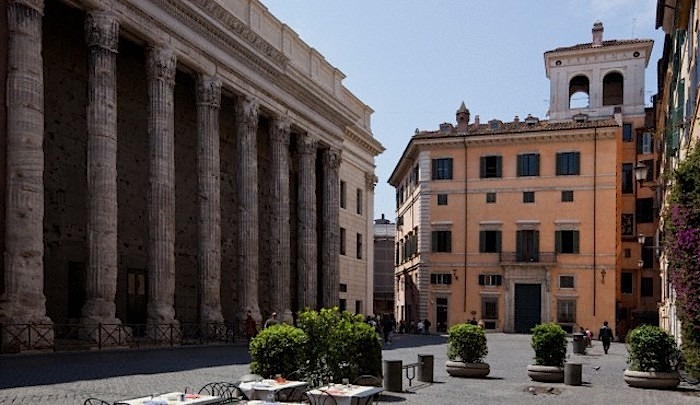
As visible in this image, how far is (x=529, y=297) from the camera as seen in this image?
45406mm

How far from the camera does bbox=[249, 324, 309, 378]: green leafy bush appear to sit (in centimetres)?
1155

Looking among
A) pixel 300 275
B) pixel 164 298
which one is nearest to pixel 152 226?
pixel 164 298

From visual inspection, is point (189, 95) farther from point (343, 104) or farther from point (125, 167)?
point (343, 104)

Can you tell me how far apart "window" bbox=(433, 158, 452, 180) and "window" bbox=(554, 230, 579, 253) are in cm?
804

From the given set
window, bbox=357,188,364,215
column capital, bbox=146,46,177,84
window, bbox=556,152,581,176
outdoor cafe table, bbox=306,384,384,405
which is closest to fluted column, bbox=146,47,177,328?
column capital, bbox=146,46,177,84

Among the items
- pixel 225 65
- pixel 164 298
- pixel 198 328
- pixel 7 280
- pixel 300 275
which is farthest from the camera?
pixel 300 275

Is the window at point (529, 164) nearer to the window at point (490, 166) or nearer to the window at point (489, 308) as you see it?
the window at point (490, 166)

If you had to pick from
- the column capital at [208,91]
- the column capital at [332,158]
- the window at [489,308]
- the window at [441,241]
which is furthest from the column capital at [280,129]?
the window at [489,308]

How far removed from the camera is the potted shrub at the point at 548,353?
16.4 m

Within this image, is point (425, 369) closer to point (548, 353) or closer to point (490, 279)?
point (548, 353)

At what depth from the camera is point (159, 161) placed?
75.1ft

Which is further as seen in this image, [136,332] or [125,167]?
[125,167]

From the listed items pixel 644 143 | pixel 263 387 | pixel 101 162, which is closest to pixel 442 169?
pixel 644 143

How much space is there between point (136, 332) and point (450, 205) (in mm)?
28295
